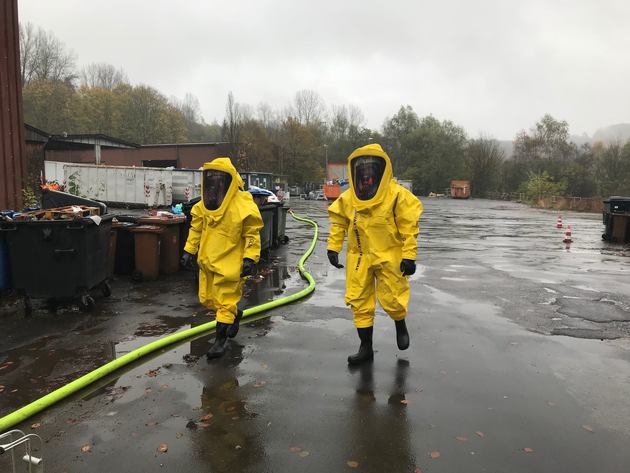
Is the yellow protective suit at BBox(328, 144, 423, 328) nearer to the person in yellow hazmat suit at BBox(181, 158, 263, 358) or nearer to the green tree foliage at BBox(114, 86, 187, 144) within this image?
the person in yellow hazmat suit at BBox(181, 158, 263, 358)

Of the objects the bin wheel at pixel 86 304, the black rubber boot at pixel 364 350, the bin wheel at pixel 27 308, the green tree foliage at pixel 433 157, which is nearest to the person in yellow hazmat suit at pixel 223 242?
the black rubber boot at pixel 364 350

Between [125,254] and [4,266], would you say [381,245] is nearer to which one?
Answer: [4,266]

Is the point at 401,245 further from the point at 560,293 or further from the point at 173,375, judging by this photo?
the point at 560,293

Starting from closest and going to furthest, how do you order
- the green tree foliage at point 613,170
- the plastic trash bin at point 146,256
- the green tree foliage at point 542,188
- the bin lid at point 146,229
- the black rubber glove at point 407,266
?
the black rubber glove at point 407,266, the bin lid at point 146,229, the plastic trash bin at point 146,256, the green tree foliage at point 613,170, the green tree foliage at point 542,188

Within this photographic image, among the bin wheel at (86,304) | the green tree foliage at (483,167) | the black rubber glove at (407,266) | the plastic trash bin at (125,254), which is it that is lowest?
the bin wheel at (86,304)

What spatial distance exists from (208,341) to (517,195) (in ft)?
205

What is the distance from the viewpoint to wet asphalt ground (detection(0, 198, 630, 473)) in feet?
10.2

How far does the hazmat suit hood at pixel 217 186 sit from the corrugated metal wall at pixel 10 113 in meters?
5.80

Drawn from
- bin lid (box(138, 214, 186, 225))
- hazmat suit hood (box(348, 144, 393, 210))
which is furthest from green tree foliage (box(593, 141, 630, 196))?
hazmat suit hood (box(348, 144, 393, 210))

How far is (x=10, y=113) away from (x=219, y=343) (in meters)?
6.88

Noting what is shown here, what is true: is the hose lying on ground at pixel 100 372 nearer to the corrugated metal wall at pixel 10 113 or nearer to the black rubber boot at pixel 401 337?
the black rubber boot at pixel 401 337

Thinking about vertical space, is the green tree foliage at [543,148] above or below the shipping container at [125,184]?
above

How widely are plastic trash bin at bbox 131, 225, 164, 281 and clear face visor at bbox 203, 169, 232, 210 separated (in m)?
3.56

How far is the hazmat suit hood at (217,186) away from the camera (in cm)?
496
